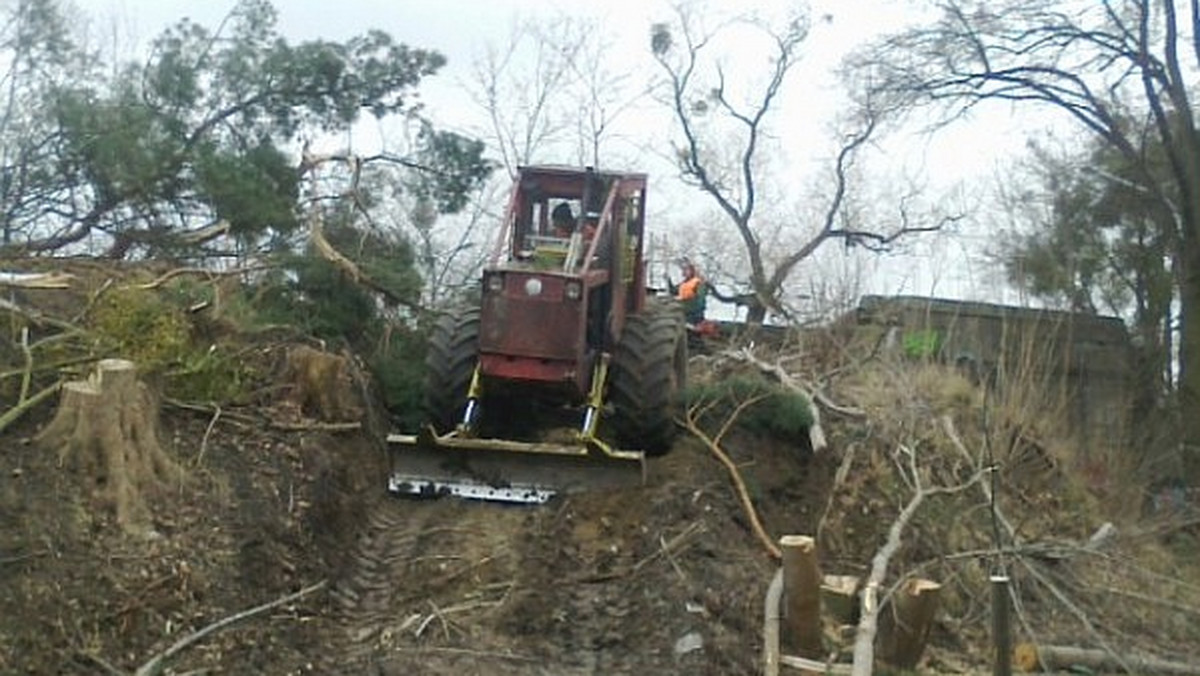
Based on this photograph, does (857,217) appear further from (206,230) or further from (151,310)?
(151,310)

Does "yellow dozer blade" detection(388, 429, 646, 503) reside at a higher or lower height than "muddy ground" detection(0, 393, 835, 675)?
higher

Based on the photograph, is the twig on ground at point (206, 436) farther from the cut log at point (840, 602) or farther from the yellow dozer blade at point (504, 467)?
the cut log at point (840, 602)

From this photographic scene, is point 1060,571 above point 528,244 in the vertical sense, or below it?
below

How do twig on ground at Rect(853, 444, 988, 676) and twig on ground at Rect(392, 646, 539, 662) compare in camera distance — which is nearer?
twig on ground at Rect(853, 444, 988, 676)

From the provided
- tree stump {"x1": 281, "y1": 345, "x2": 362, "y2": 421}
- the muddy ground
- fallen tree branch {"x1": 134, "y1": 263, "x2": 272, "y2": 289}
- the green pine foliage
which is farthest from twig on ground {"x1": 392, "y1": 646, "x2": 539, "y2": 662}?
the green pine foliage

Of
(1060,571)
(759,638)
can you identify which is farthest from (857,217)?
(759,638)

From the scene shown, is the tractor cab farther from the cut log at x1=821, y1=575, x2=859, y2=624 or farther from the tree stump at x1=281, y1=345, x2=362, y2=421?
the cut log at x1=821, y1=575, x2=859, y2=624

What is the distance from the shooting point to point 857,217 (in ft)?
104

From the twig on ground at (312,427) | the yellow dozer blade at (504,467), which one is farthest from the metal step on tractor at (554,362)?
the twig on ground at (312,427)

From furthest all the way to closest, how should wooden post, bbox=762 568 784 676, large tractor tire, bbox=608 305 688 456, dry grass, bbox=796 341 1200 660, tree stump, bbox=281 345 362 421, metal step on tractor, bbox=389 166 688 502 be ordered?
large tractor tire, bbox=608 305 688 456, tree stump, bbox=281 345 362 421, metal step on tractor, bbox=389 166 688 502, dry grass, bbox=796 341 1200 660, wooden post, bbox=762 568 784 676

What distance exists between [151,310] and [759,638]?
14.3 ft

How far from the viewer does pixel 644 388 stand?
11391 millimetres

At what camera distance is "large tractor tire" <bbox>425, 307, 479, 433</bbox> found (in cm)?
1144

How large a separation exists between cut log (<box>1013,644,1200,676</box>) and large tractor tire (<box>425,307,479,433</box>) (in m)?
4.06
